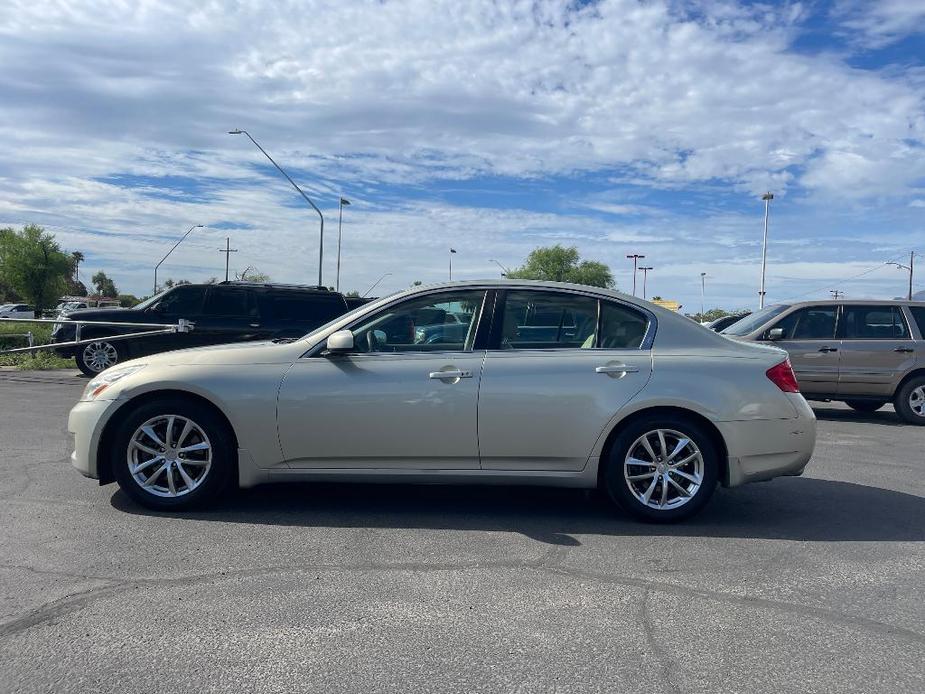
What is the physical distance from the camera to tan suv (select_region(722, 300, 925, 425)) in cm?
1113

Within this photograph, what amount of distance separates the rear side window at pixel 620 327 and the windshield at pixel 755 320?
6528mm

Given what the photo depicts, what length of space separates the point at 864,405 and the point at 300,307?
993cm

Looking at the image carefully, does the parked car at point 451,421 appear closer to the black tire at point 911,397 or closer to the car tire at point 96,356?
the black tire at point 911,397

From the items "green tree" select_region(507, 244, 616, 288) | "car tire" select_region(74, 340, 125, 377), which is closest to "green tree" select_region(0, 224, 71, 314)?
"green tree" select_region(507, 244, 616, 288)

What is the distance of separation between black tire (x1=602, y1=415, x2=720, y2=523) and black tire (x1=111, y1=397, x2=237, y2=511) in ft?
8.31

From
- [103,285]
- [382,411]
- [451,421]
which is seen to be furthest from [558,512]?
[103,285]

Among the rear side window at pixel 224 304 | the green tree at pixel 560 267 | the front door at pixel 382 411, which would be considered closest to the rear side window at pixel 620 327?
the front door at pixel 382 411

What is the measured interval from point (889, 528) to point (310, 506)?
3989 mm

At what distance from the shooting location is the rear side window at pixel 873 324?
11.3m

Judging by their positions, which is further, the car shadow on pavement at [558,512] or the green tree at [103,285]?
the green tree at [103,285]

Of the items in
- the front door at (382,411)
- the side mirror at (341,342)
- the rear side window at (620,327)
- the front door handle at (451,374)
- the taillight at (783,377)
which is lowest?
the front door at (382,411)

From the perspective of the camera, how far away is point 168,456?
5.29 m

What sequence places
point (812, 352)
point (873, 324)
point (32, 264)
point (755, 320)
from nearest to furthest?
point (812, 352), point (873, 324), point (755, 320), point (32, 264)

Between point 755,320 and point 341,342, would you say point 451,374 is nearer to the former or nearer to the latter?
point 341,342
